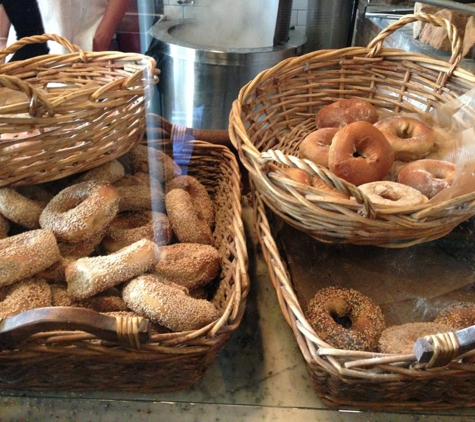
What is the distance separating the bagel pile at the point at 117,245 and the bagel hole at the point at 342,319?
0.21 metres

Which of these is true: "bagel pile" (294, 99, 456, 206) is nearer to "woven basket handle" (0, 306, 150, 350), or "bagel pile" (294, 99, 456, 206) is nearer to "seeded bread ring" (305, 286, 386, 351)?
"seeded bread ring" (305, 286, 386, 351)

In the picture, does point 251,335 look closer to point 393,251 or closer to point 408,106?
point 393,251

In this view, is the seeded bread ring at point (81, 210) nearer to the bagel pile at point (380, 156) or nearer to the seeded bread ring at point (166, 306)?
the seeded bread ring at point (166, 306)

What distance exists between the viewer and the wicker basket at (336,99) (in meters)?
0.62

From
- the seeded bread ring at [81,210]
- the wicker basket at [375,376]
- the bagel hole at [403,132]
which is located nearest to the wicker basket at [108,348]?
the wicker basket at [375,376]

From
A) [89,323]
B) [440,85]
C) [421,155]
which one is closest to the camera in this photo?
[89,323]

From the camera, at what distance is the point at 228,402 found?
2.12 ft

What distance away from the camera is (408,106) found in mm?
1033

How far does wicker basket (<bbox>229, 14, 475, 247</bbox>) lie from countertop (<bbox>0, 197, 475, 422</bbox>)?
Result: 9.9 inches

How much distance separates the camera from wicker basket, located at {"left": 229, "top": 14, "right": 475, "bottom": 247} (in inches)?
24.6

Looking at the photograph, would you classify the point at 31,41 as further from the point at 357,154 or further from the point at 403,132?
the point at 403,132

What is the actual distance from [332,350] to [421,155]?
551mm

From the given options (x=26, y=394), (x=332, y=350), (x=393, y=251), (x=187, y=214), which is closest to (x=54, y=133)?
(x=187, y=214)

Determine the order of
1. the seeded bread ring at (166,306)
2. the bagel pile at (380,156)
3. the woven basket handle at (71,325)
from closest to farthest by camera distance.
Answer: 1. the woven basket handle at (71,325)
2. the seeded bread ring at (166,306)
3. the bagel pile at (380,156)
